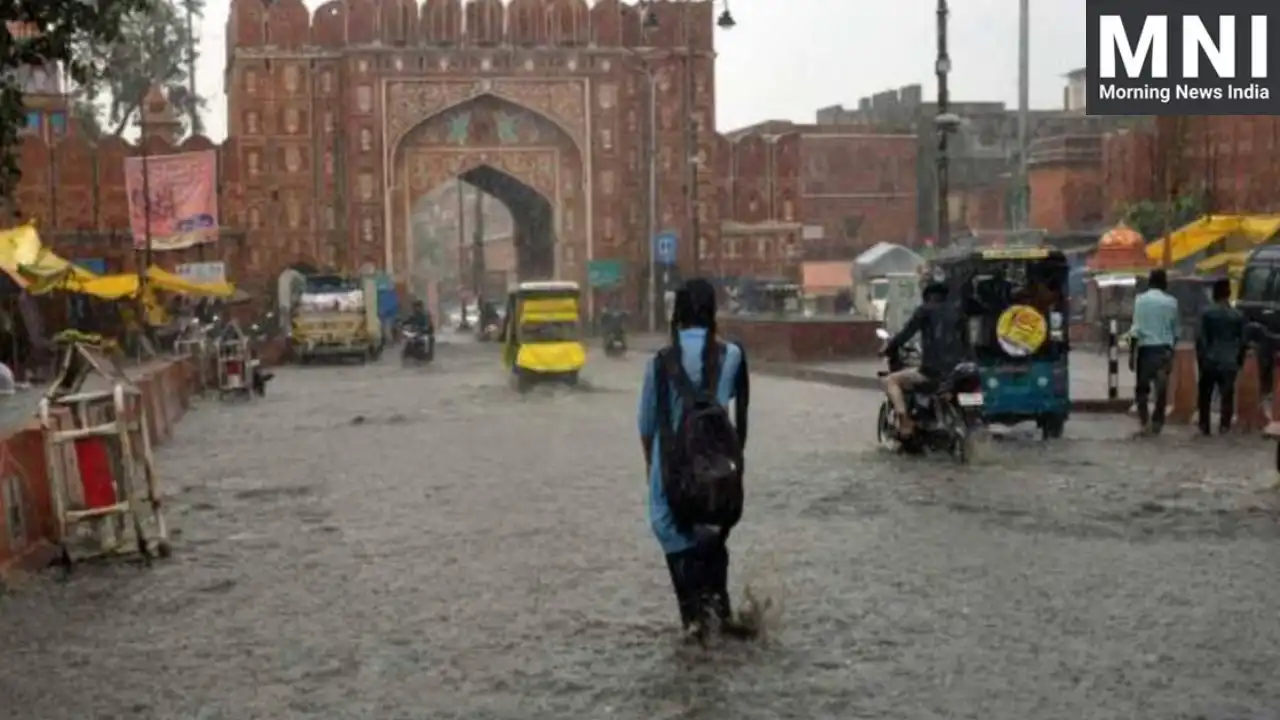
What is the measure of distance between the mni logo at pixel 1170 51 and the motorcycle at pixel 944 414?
10.8 m

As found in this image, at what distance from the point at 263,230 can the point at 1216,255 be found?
24.6 metres

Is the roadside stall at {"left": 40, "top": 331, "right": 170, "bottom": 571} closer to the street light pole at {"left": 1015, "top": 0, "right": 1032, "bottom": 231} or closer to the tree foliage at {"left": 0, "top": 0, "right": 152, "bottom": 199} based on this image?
the tree foliage at {"left": 0, "top": 0, "right": 152, "bottom": 199}

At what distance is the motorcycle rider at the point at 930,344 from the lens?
41.7ft

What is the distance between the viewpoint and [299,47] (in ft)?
156

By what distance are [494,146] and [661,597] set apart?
40.6 meters

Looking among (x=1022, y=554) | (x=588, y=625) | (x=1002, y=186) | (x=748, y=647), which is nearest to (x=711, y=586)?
(x=748, y=647)

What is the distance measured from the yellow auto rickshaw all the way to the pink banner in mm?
15441

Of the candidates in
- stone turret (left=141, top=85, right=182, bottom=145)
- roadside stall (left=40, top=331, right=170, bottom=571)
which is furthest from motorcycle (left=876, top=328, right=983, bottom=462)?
stone turret (left=141, top=85, right=182, bottom=145)

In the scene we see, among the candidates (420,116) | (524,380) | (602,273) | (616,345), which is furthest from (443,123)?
(524,380)

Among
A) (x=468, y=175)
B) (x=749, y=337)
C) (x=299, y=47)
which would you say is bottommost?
(x=749, y=337)

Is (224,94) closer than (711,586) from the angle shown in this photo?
No

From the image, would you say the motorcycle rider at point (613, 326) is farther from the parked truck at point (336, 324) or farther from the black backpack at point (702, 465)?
the black backpack at point (702, 465)

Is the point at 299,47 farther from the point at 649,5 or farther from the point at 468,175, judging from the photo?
the point at 649,5

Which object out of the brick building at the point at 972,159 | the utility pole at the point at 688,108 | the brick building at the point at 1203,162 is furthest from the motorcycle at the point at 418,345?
the brick building at the point at 972,159
